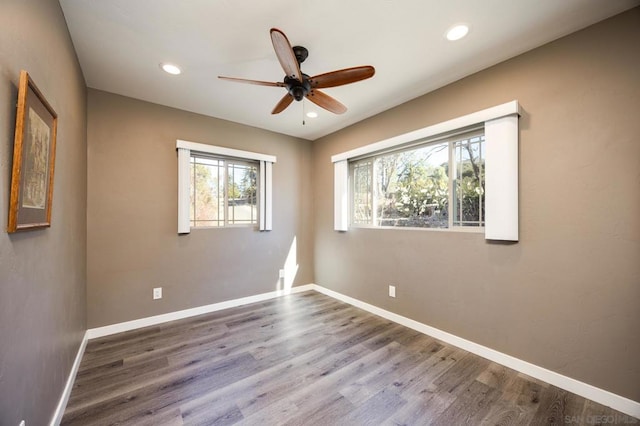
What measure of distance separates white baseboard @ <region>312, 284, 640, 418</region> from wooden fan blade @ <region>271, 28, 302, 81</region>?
2.66m

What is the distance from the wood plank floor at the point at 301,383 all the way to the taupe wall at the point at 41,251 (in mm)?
372

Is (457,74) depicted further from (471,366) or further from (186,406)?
(186,406)

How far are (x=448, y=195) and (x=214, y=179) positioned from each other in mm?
2856

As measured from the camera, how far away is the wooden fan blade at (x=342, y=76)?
67.2 inches

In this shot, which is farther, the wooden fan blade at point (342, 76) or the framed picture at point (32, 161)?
the wooden fan blade at point (342, 76)

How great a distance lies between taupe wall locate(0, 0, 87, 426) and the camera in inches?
37.9

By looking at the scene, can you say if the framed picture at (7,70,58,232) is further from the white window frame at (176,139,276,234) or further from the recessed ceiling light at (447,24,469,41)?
the recessed ceiling light at (447,24,469,41)

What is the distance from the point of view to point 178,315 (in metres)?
3.08

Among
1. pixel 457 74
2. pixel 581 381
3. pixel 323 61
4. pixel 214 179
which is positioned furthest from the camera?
pixel 214 179

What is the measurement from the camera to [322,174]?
13.6 feet

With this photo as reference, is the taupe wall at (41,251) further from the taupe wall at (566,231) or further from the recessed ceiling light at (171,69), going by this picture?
the taupe wall at (566,231)

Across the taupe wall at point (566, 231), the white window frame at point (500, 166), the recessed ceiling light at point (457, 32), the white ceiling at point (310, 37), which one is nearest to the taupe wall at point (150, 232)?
the white ceiling at point (310, 37)

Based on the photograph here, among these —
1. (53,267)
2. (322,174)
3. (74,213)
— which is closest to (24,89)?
(53,267)

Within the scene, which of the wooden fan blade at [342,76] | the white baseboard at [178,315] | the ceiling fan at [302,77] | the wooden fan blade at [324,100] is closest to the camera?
the ceiling fan at [302,77]
